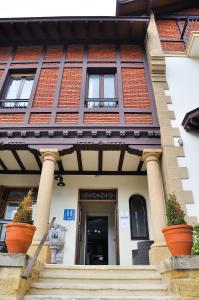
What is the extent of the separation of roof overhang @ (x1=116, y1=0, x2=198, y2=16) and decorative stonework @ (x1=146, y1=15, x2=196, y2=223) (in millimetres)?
1601

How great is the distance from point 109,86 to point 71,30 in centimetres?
250

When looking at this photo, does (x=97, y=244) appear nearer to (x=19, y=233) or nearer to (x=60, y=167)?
(x=60, y=167)

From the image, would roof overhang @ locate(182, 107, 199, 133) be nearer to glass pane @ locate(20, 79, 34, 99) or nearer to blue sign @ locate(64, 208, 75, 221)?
blue sign @ locate(64, 208, 75, 221)

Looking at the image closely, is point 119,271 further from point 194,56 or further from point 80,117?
point 194,56

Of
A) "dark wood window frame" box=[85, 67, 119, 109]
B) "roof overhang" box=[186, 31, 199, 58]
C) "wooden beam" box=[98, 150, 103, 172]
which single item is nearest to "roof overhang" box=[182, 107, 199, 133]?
"dark wood window frame" box=[85, 67, 119, 109]

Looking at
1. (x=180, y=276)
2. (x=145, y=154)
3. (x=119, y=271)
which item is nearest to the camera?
(x=180, y=276)

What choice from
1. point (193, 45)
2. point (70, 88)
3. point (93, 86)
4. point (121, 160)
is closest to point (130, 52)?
point (93, 86)

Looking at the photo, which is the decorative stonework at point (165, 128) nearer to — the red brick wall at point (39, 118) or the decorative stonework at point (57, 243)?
the red brick wall at point (39, 118)

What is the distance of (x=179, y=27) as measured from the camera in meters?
9.03

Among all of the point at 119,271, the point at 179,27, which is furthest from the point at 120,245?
the point at 179,27

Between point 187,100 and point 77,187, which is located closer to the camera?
point 187,100

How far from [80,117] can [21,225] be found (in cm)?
390

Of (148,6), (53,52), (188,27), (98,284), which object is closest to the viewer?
(98,284)

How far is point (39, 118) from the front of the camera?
278 inches
